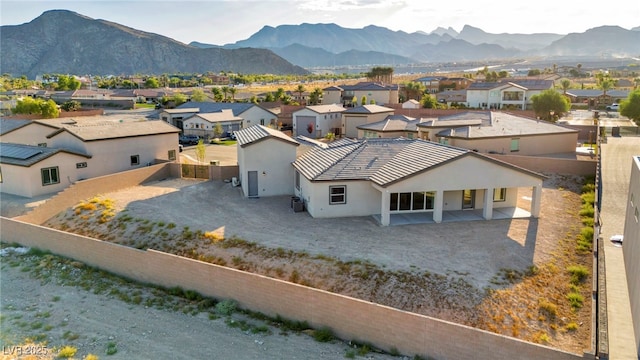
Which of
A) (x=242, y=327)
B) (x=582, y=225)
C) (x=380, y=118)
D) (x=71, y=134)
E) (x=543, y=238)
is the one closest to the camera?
(x=242, y=327)

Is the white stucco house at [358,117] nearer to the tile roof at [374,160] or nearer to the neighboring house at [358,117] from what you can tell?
the neighboring house at [358,117]

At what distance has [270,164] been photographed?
29.3 meters

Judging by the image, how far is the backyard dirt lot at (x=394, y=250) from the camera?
16.2 m

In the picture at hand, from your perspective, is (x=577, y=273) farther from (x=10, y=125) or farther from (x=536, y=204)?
(x=10, y=125)

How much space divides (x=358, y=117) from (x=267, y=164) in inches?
1120

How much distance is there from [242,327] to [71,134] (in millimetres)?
24682

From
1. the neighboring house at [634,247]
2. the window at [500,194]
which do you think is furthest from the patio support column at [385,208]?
the neighboring house at [634,247]

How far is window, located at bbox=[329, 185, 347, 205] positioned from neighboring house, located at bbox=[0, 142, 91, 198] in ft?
61.6

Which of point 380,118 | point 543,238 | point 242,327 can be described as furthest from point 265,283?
point 380,118

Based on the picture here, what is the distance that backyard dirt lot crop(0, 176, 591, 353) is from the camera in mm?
16172

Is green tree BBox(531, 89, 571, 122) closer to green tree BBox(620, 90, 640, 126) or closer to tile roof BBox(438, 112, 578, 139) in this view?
green tree BBox(620, 90, 640, 126)

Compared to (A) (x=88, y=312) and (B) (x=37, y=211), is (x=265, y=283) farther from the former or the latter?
(B) (x=37, y=211)

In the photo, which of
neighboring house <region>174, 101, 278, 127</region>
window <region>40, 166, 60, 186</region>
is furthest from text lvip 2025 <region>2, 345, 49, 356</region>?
neighboring house <region>174, 101, 278, 127</region>

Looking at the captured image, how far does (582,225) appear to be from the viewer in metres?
24.1
